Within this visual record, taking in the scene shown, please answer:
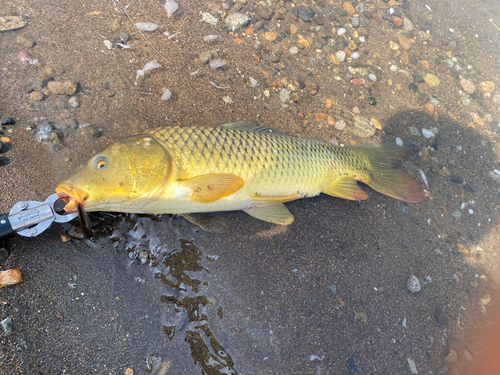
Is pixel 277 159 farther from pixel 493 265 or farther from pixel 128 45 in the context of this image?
pixel 493 265

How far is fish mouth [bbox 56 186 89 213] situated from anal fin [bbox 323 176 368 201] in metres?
1.99

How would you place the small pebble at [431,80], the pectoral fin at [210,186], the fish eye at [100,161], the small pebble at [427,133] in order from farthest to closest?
the small pebble at [431,80] → the small pebble at [427,133] → the pectoral fin at [210,186] → the fish eye at [100,161]

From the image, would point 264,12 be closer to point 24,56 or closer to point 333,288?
point 24,56

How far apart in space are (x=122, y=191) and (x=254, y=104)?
1.67 metres

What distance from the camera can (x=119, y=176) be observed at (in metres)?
1.95

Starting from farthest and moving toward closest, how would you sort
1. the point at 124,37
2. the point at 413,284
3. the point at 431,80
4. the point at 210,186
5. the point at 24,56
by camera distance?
the point at 431,80 < the point at 124,37 < the point at 413,284 < the point at 24,56 < the point at 210,186

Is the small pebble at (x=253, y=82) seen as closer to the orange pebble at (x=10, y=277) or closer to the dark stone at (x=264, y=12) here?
the dark stone at (x=264, y=12)

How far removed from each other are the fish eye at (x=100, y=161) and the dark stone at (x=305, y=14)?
9.88 ft

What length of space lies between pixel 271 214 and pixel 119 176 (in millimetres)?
1260

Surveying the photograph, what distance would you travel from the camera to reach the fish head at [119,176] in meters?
1.83

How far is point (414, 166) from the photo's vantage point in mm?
3260

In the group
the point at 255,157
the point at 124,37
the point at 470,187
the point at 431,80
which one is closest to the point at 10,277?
the point at 255,157

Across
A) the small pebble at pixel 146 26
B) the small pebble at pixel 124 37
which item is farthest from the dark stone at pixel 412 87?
the small pebble at pixel 124 37

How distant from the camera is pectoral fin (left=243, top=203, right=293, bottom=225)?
2443mm
